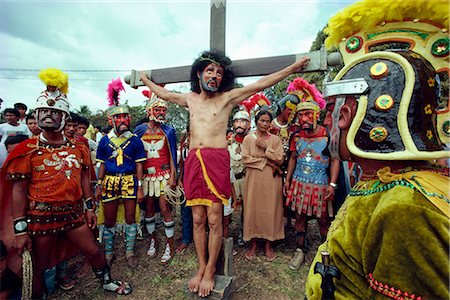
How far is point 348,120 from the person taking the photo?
1.35 metres

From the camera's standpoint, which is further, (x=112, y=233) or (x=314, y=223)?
(x=314, y=223)

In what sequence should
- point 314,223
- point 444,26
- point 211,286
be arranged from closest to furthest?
1. point 444,26
2. point 211,286
3. point 314,223

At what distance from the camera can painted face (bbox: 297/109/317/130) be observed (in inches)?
143

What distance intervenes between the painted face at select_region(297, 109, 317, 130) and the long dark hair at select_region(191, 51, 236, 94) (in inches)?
50.0

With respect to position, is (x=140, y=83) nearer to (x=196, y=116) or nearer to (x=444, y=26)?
(x=196, y=116)

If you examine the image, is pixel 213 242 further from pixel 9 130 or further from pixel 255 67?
pixel 9 130

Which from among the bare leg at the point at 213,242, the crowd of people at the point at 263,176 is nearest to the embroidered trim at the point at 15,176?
the crowd of people at the point at 263,176

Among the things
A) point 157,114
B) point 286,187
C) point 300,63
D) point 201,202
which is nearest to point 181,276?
point 201,202

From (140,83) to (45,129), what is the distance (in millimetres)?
1225

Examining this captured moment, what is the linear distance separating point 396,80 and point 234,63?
6.56ft

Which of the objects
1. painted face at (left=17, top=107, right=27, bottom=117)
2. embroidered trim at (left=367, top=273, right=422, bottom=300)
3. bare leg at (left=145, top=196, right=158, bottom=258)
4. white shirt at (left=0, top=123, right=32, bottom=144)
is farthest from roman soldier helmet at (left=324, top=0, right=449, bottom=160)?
painted face at (left=17, top=107, right=27, bottom=117)

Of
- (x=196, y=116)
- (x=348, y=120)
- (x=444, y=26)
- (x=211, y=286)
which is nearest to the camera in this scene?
(x=444, y=26)

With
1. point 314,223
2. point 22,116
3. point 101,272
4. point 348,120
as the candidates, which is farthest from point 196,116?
point 22,116

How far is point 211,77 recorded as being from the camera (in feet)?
9.02
